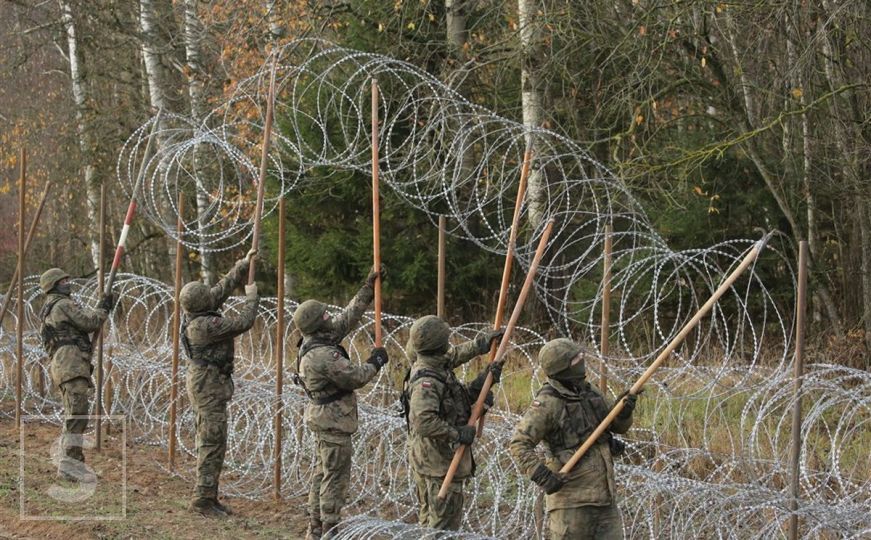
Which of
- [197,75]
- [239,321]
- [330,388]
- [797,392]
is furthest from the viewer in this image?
[197,75]

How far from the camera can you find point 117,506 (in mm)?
9688

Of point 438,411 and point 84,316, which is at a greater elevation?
point 84,316

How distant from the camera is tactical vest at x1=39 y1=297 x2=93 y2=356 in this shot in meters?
10.7

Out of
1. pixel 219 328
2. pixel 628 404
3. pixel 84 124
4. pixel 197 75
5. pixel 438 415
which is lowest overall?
pixel 438 415

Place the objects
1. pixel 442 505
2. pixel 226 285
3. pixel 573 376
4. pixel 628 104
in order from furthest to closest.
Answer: pixel 628 104
pixel 226 285
pixel 442 505
pixel 573 376

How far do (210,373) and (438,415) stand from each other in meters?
2.90

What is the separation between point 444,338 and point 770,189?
7.46 meters

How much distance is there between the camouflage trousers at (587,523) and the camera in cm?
654

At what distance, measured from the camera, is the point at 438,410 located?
285 inches

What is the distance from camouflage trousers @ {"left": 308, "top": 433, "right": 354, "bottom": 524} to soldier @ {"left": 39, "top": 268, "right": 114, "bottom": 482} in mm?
3066

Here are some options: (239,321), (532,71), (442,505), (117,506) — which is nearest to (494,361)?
(442,505)

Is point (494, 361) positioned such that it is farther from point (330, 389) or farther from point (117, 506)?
point (117, 506)

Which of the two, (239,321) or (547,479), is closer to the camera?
(547,479)

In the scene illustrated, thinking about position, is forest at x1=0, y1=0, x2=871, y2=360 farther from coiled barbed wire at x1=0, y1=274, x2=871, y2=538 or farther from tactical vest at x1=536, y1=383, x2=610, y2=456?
tactical vest at x1=536, y1=383, x2=610, y2=456
